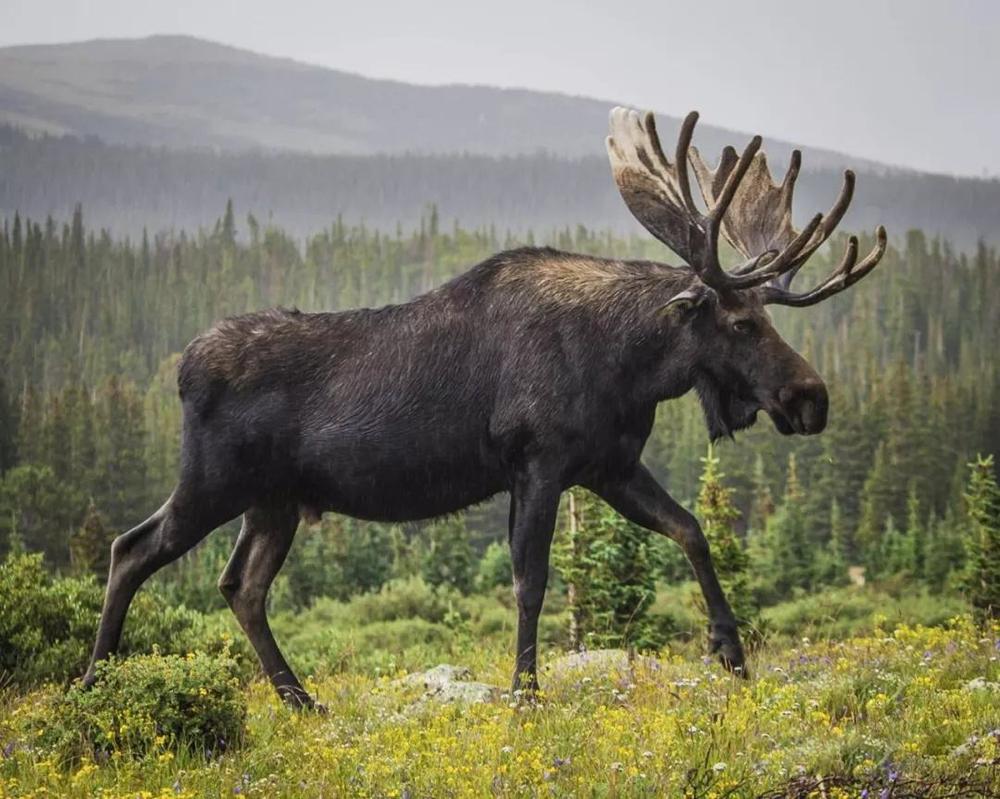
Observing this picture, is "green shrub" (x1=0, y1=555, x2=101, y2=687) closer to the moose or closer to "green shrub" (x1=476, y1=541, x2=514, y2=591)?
the moose

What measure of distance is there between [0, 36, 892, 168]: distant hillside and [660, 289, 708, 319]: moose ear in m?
67.6

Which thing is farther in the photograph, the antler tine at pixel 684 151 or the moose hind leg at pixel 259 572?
the moose hind leg at pixel 259 572

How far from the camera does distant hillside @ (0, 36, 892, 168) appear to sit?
74312mm

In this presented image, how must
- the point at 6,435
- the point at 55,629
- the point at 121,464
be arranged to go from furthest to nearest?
the point at 121,464 < the point at 6,435 < the point at 55,629

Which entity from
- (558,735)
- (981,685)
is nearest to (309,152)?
(981,685)

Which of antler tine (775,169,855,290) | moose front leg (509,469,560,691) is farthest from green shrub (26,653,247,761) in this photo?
antler tine (775,169,855,290)

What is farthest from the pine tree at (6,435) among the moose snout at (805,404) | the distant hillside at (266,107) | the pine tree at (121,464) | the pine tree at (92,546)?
the moose snout at (805,404)

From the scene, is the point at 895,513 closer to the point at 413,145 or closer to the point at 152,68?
the point at 413,145

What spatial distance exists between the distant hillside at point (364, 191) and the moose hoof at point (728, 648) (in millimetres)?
63773

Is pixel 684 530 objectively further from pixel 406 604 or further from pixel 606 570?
pixel 406 604

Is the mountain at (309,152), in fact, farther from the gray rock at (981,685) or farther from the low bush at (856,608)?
the gray rock at (981,685)

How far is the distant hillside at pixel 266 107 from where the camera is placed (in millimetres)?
74312

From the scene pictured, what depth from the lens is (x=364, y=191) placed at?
3637 inches

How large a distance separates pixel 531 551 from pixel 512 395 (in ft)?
2.72
